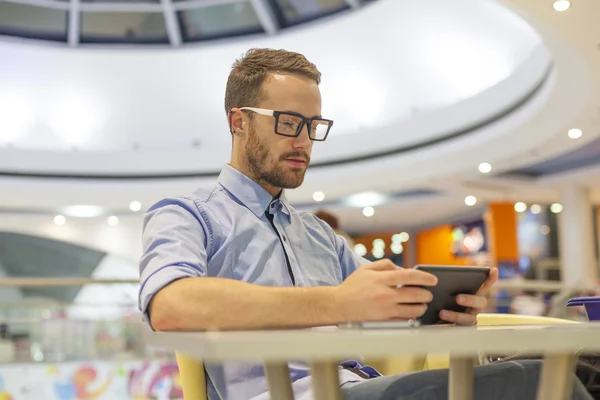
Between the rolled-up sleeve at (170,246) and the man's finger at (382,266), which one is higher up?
the rolled-up sleeve at (170,246)

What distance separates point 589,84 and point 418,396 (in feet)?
20.7

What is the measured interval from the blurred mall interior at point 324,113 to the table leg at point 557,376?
6.22 m

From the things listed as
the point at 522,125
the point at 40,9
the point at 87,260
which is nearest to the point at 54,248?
the point at 87,260

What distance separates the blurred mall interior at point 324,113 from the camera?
354 inches

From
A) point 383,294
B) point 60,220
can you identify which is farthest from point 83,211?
point 383,294

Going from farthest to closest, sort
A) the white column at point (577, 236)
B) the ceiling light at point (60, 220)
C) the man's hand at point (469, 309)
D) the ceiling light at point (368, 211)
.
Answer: the ceiling light at point (368, 211) < the ceiling light at point (60, 220) < the white column at point (577, 236) < the man's hand at point (469, 309)

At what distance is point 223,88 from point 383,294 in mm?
11049

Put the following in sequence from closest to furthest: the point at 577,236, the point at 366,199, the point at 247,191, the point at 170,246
A: the point at 170,246 → the point at 247,191 → the point at 577,236 → the point at 366,199

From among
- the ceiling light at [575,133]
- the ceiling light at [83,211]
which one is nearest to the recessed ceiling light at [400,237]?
the ceiling light at [83,211]

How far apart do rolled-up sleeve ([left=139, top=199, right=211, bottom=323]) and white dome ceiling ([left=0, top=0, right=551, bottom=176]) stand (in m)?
7.22

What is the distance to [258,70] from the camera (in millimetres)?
1614

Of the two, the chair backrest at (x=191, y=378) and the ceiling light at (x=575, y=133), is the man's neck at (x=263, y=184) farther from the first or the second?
the ceiling light at (x=575, y=133)

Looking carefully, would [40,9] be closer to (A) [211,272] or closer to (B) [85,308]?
(B) [85,308]

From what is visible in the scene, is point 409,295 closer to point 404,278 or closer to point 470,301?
point 404,278
